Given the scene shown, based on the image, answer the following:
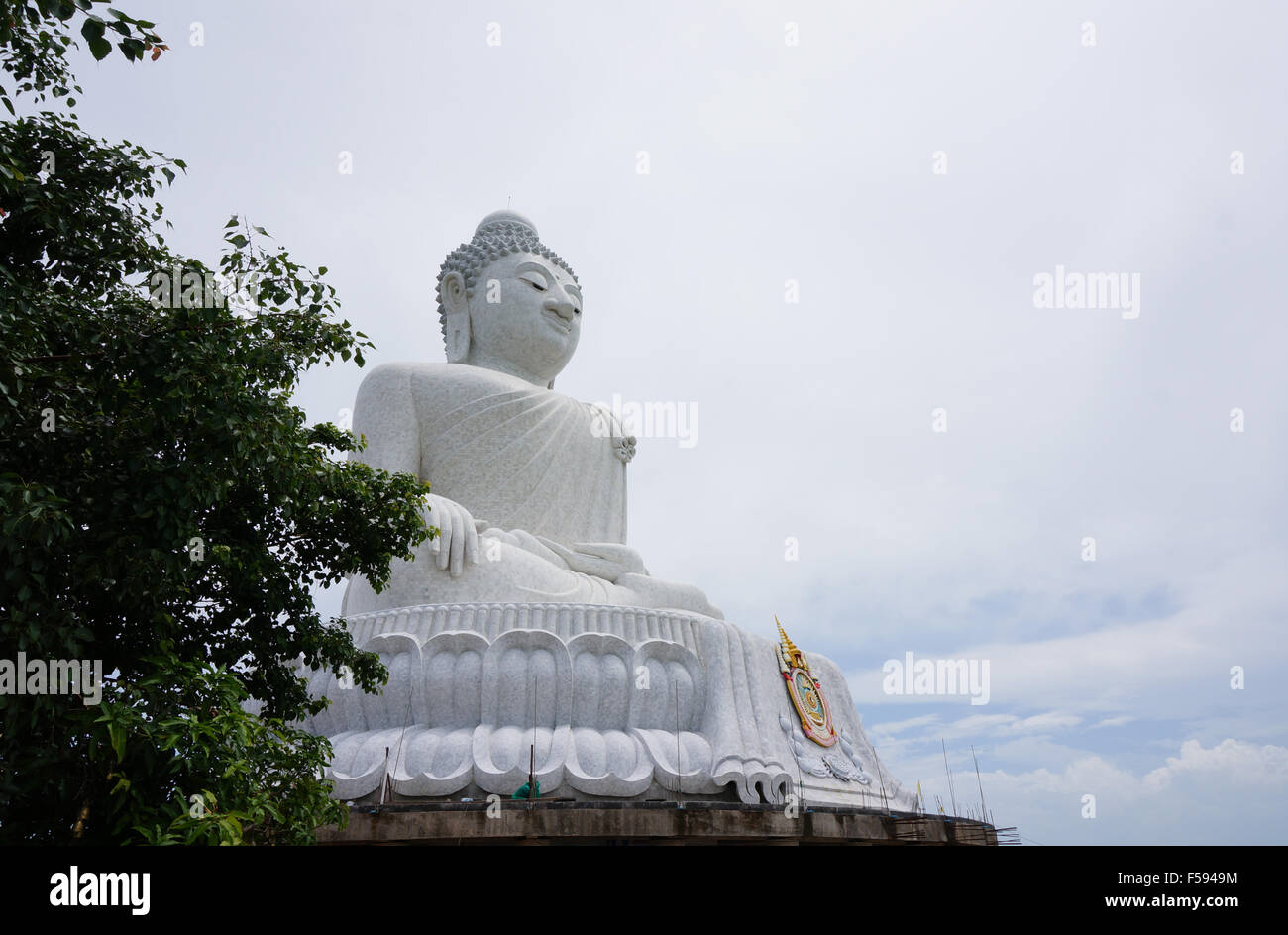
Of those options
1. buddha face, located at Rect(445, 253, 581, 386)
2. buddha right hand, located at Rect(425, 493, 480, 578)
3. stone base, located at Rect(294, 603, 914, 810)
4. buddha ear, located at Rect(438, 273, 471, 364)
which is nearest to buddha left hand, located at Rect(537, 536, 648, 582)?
buddha right hand, located at Rect(425, 493, 480, 578)

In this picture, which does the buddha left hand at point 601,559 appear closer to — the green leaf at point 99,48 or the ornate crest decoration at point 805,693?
the ornate crest decoration at point 805,693

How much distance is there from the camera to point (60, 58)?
5160 millimetres

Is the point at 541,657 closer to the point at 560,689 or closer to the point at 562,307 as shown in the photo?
the point at 560,689

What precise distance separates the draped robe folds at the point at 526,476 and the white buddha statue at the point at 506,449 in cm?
1

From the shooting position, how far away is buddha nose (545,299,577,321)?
1028 centimetres

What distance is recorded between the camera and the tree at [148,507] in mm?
3752

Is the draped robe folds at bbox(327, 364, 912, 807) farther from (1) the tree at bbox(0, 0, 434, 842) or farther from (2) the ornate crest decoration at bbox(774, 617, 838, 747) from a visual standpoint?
(1) the tree at bbox(0, 0, 434, 842)

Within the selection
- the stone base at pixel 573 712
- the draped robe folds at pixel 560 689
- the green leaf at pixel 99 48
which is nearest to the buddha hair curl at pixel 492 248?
the draped robe folds at pixel 560 689

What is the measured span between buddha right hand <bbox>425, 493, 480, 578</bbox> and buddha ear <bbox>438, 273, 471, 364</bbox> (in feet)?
8.82

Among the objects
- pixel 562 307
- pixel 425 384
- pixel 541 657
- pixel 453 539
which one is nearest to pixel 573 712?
pixel 541 657

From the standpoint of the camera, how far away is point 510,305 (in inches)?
404

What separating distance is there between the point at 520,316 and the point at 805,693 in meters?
4.60

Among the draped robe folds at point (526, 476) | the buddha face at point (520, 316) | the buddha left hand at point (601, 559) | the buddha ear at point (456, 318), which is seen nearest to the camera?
the draped robe folds at point (526, 476)
